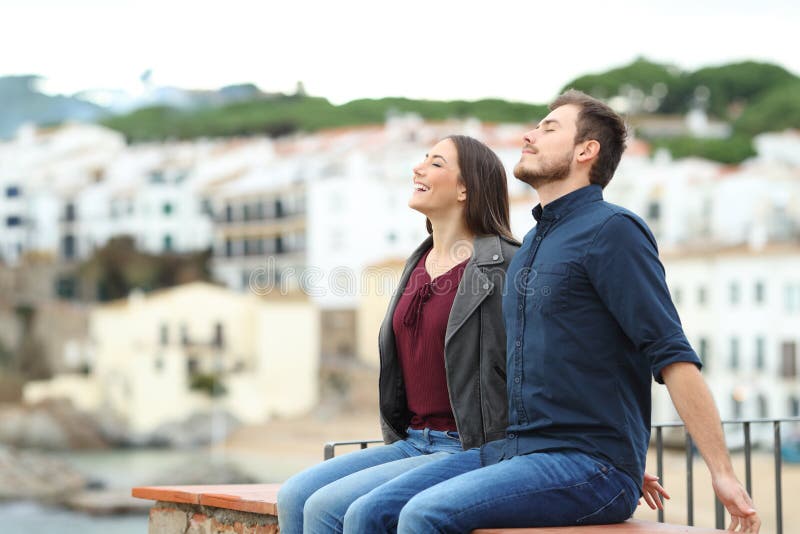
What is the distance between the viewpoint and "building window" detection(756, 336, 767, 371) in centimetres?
4759

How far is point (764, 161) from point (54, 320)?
33.6 meters

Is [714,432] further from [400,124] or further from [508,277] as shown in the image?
[400,124]

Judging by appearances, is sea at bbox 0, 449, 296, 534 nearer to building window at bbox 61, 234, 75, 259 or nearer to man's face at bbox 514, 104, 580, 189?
building window at bbox 61, 234, 75, 259

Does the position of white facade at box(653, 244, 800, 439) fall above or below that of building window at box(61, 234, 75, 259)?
below

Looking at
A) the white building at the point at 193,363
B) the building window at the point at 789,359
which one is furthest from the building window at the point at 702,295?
the white building at the point at 193,363

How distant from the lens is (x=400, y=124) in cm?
6481

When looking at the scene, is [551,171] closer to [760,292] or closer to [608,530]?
[608,530]

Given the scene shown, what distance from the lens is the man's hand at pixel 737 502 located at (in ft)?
8.33

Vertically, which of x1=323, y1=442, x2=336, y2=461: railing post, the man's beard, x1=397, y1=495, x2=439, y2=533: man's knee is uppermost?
the man's beard

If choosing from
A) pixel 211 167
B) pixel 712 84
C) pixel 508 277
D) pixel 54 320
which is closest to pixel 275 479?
pixel 54 320

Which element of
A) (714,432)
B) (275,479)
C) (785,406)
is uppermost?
(714,432)

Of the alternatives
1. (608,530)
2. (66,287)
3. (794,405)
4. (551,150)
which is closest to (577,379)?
(608,530)

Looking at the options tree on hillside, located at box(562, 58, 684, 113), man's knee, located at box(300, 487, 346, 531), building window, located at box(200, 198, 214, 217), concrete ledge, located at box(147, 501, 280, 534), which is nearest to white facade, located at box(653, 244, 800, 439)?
building window, located at box(200, 198, 214, 217)

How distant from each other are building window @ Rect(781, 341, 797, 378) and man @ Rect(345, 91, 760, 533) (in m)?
46.8
